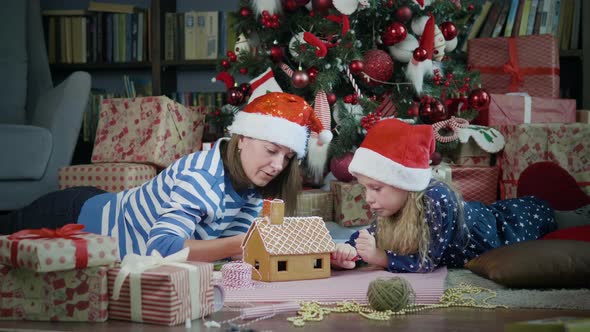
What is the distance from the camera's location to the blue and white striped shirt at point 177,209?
6.14ft

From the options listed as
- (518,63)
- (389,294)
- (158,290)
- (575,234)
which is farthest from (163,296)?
(518,63)

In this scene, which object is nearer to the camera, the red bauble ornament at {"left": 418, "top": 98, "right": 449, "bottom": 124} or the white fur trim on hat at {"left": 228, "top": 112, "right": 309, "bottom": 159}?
the white fur trim on hat at {"left": 228, "top": 112, "right": 309, "bottom": 159}

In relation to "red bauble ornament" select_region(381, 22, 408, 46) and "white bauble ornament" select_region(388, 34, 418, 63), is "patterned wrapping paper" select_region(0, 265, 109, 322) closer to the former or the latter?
"red bauble ornament" select_region(381, 22, 408, 46)

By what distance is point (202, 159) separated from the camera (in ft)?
6.59

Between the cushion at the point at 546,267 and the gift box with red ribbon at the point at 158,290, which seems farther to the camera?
the cushion at the point at 546,267

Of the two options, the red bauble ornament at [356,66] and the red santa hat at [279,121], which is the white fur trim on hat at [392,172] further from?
the red bauble ornament at [356,66]

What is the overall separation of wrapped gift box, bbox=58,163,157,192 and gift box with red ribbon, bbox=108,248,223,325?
2.07 meters

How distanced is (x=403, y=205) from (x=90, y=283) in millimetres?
934

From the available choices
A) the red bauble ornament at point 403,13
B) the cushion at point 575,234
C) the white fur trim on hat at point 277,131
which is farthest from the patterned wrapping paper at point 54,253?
the red bauble ornament at point 403,13

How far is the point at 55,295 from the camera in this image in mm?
1271

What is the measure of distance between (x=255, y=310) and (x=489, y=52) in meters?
2.85

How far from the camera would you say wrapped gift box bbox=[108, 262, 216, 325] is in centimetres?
122

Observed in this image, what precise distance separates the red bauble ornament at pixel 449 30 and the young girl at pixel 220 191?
166 cm

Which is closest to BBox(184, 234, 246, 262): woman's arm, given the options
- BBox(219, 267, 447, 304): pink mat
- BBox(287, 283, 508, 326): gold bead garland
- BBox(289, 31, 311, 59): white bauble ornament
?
BBox(219, 267, 447, 304): pink mat
